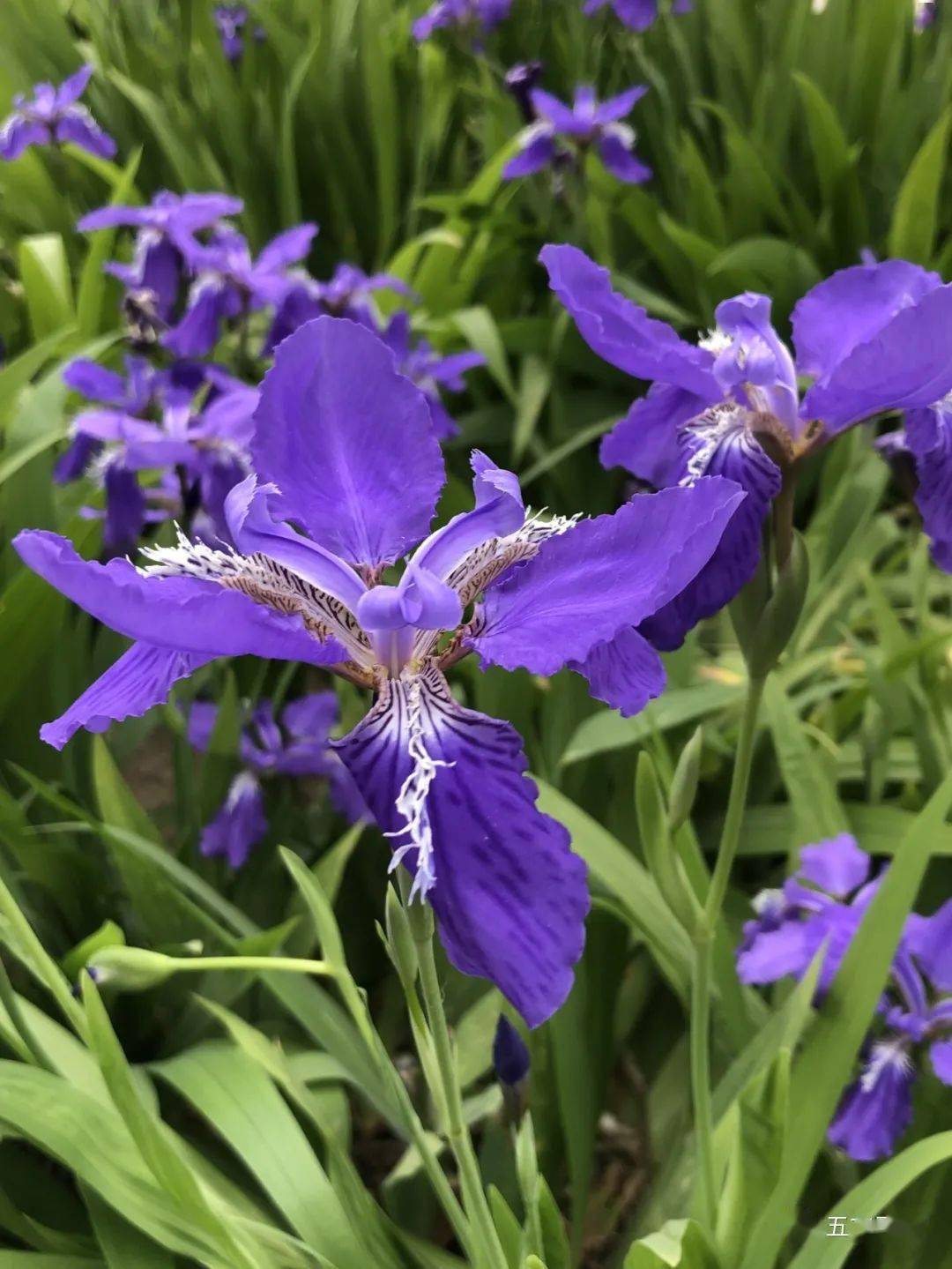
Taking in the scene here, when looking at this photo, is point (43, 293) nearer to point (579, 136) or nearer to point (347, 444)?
point (579, 136)

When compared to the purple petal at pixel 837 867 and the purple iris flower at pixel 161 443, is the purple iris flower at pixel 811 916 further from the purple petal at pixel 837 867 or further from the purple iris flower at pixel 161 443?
the purple iris flower at pixel 161 443

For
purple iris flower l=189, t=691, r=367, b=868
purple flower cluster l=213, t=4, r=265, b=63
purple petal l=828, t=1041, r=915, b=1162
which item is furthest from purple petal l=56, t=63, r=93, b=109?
purple petal l=828, t=1041, r=915, b=1162

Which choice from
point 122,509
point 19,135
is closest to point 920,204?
point 122,509

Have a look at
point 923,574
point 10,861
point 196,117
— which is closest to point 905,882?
point 923,574

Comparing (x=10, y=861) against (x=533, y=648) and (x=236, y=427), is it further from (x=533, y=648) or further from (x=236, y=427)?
(x=533, y=648)

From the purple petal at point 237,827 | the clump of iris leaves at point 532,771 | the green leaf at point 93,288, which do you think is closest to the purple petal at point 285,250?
the clump of iris leaves at point 532,771
